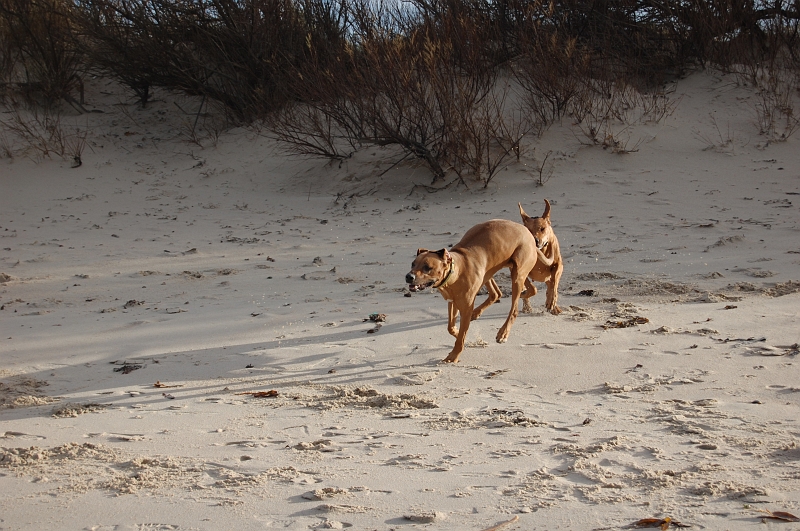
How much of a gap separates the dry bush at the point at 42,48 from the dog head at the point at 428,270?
1408cm

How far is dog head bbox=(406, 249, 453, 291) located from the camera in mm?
5171

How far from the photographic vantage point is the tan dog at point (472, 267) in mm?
5258

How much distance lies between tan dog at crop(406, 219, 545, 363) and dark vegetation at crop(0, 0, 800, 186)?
6.44 meters

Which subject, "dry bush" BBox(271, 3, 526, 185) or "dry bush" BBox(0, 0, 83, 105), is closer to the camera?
"dry bush" BBox(271, 3, 526, 185)

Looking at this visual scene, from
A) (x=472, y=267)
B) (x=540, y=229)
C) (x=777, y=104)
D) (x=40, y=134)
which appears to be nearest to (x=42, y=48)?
(x=40, y=134)

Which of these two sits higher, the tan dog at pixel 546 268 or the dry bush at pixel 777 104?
the dry bush at pixel 777 104

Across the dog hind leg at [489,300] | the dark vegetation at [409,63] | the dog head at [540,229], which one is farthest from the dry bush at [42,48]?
the dog hind leg at [489,300]

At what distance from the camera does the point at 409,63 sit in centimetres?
1279

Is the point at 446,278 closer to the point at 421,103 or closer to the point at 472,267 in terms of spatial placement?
the point at 472,267

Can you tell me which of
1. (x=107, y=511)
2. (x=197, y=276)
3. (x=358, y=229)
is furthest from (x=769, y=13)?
(x=107, y=511)

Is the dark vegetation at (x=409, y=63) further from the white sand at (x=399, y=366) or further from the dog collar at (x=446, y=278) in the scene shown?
the dog collar at (x=446, y=278)

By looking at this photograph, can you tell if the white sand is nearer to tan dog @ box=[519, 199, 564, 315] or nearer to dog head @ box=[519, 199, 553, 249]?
tan dog @ box=[519, 199, 564, 315]

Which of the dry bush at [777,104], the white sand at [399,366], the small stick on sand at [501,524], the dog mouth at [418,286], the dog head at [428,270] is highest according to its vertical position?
the dry bush at [777,104]

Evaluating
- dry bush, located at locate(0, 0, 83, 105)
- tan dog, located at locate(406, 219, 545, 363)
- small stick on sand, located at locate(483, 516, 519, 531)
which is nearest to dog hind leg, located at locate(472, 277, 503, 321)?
tan dog, located at locate(406, 219, 545, 363)
